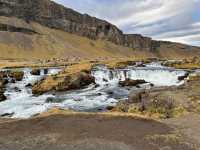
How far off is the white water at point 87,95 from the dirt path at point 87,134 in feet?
54.3

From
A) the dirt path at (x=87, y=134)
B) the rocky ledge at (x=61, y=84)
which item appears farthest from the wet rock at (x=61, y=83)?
the dirt path at (x=87, y=134)

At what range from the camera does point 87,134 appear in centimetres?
1703

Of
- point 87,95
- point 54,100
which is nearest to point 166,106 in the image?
point 54,100

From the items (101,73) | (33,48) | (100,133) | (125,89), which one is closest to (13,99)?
(125,89)

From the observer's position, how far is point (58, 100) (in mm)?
44719

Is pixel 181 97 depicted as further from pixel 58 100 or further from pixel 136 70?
pixel 136 70

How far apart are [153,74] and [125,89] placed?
1470cm

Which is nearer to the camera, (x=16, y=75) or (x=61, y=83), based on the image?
(x=61, y=83)

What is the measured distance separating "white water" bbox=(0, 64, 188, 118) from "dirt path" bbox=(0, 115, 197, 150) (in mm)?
16564

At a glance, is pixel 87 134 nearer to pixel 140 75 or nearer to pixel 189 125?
pixel 189 125

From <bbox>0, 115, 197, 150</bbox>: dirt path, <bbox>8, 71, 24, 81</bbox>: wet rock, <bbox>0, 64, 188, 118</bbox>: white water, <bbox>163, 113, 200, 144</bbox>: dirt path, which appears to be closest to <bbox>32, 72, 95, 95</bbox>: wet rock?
<bbox>0, 64, 188, 118</bbox>: white water

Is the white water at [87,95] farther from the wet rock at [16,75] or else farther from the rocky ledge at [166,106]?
the rocky ledge at [166,106]

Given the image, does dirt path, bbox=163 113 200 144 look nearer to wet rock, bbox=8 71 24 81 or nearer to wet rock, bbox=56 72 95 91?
wet rock, bbox=56 72 95 91

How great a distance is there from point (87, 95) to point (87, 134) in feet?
101
